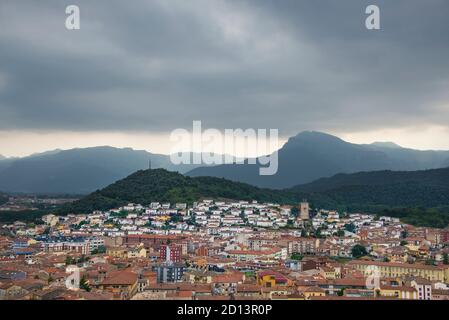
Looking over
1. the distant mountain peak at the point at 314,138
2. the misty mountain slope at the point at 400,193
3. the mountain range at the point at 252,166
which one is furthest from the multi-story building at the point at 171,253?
the distant mountain peak at the point at 314,138

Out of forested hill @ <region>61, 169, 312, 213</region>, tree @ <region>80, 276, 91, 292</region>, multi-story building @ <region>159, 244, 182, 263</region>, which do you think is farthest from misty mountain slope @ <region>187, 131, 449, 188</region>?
tree @ <region>80, 276, 91, 292</region>

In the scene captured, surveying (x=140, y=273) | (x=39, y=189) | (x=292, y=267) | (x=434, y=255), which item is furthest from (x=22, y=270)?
(x=39, y=189)

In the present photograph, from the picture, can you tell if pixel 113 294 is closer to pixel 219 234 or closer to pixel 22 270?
pixel 22 270

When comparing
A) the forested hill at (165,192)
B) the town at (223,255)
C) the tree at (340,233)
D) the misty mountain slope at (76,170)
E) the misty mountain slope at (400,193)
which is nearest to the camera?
the town at (223,255)

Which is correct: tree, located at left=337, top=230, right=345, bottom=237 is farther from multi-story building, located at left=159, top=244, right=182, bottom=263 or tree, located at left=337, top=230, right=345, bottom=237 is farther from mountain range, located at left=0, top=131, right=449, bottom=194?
mountain range, located at left=0, top=131, right=449, bottom=194

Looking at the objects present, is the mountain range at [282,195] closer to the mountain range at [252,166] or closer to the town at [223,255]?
the town at [223,255]
